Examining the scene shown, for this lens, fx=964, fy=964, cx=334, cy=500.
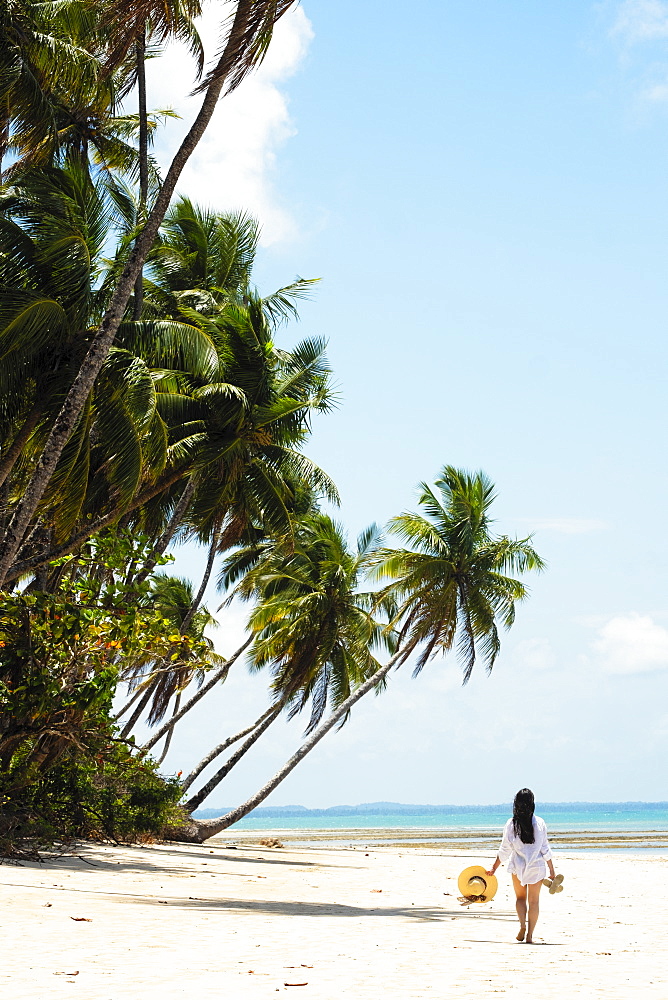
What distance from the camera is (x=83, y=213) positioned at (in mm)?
13695

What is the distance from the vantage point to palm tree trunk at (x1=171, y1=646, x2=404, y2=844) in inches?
946

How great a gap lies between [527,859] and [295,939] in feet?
6.64

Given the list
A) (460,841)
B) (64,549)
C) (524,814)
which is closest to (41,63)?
(64,549)

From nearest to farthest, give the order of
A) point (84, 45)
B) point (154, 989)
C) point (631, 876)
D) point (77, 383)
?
point (154, 989)
point (77, 383)
point (84, 45)
point (631, 876)

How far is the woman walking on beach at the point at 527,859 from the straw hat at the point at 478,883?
74cm

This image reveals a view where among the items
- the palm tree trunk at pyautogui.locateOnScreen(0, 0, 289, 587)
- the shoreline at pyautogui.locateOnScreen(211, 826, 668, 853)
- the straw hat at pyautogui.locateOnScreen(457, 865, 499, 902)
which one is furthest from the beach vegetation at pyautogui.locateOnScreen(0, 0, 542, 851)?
the shoreline at pyautogui.locateOnScreen(211, 826, 668, 853)

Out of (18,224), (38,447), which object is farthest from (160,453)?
(18,224)

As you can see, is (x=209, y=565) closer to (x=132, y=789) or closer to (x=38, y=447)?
(x=132, y=789)

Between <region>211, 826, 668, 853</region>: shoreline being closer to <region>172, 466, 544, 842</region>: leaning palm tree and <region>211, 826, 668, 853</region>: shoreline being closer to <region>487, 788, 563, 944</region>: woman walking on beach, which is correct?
<region>172, 466, 544, 842</region>: leaning palm tree

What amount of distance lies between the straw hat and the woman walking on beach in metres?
0.74

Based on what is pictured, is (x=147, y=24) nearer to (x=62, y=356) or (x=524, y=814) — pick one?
(x=62, y=356)

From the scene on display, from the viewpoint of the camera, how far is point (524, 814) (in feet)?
26.4

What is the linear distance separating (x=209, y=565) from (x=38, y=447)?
10149 millimetres

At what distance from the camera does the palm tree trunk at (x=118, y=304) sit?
11.8m
